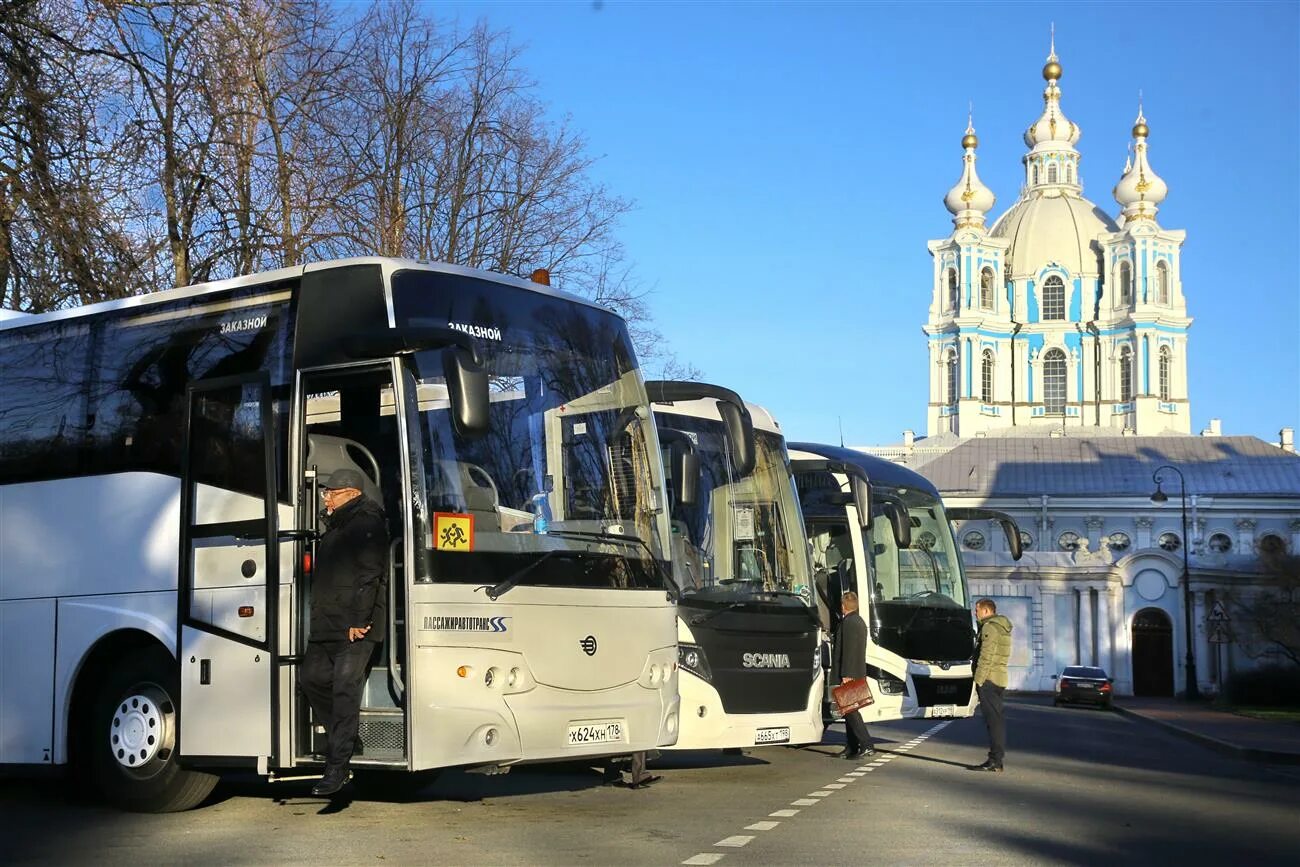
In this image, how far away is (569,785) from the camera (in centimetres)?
1534

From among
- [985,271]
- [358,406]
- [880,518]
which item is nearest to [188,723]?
[358,406]

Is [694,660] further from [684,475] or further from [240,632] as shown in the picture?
[240,632]

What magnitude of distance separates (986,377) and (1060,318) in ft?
23.3

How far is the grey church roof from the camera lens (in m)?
102

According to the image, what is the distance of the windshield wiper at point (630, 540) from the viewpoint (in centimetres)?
1164

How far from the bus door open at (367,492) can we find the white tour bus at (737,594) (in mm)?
3452

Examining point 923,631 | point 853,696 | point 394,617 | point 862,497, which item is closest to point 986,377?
point 923,631

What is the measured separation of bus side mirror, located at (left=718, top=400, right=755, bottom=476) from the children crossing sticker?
304cm

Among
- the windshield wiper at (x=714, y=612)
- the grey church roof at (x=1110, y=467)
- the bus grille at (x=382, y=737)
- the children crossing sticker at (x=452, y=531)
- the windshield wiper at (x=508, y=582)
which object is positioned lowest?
the bus grille at (x=382, y=737)

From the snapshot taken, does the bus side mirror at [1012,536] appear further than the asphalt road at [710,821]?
Yes

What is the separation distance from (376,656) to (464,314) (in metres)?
2.28

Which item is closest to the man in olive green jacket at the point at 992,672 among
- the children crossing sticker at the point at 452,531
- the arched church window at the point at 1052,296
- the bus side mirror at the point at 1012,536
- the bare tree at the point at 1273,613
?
the bus side mirror at the point at 1012,536

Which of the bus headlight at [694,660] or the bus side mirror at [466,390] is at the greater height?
the bus side mirror at [466,390]

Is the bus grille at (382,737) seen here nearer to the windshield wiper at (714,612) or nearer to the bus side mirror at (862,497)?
the windshield wiper at (714,612)
